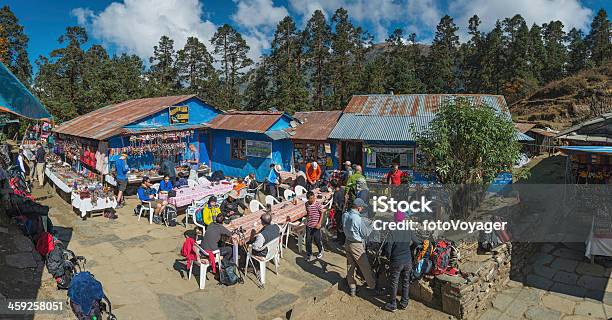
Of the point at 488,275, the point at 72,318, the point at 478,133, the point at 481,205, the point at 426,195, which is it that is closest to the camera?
the point at 72,318

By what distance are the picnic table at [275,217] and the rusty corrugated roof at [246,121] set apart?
20.4 feet

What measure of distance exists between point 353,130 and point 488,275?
9.58 meters

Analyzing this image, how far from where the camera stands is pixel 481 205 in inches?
372

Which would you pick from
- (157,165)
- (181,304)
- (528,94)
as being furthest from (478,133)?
(528,94)

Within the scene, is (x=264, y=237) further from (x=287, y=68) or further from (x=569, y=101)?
(x=569, y=101)

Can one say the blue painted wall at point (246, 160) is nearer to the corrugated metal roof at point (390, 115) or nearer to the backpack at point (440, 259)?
the corrugated metal roof at point (390, 115)

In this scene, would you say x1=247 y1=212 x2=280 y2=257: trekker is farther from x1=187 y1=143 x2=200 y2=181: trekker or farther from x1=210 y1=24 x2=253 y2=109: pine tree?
x1=210 y1=24 x2=253 y2=109: pine tree

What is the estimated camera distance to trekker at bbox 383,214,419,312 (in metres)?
6.29

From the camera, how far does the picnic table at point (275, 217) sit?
804 centimetres

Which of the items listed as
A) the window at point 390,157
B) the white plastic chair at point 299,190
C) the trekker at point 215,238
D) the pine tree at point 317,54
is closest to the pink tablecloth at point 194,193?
the white plastic chair at point 299,190

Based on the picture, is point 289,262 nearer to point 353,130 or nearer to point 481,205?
point 481,205

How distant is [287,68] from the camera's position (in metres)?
36.7

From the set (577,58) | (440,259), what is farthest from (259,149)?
(577,58)

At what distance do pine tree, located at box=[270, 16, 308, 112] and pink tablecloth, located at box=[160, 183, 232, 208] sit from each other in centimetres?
2060
